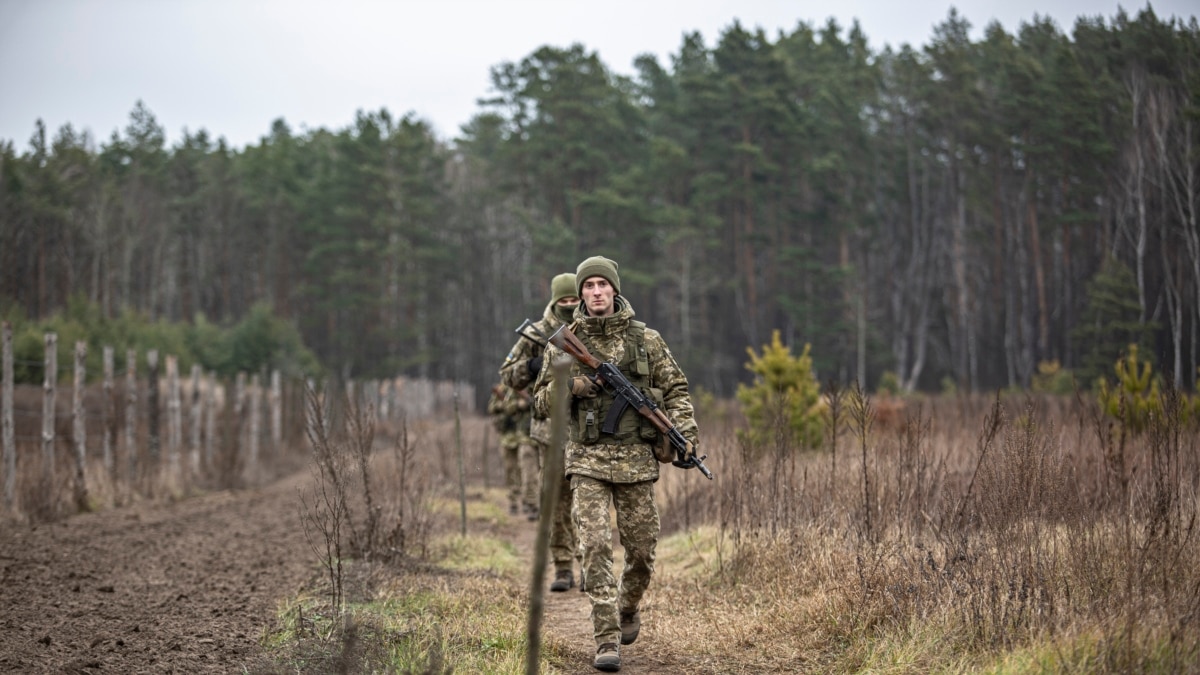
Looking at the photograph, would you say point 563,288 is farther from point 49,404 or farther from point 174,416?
point 174,416

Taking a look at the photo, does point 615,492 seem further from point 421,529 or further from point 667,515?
point 667,515

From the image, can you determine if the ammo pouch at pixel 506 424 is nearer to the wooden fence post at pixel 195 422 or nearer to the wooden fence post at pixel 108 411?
the wooden fence post at pixel 108 411

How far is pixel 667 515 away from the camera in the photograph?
9758 millimetres

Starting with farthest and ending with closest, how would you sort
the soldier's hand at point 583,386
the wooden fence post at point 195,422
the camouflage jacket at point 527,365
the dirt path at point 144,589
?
the wooden fence post at point 195,422 → the camouflage jacket at point 527,365 → the soldier's hand at point 583,386 → the dirt path at point 144,589

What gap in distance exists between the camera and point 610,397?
208 inches

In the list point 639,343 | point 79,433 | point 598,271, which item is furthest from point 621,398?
point 79,433

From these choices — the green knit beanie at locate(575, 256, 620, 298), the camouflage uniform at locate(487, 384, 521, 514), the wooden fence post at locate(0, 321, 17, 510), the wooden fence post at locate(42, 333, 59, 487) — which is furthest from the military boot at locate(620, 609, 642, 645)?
the wooden fence post at locate(42, 333, 59, 487)

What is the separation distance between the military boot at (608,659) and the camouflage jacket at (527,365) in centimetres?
223

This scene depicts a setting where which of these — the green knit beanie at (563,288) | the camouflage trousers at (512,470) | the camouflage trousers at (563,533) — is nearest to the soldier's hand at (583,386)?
the camouflage trousers at (563,533)

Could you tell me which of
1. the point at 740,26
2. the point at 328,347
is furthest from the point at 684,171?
the point at 328,347

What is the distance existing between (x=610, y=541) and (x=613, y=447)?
18.8 inches

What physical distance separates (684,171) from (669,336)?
25.2 ft

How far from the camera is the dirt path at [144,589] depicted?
15.8ft

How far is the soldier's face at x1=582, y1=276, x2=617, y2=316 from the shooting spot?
534 cm
